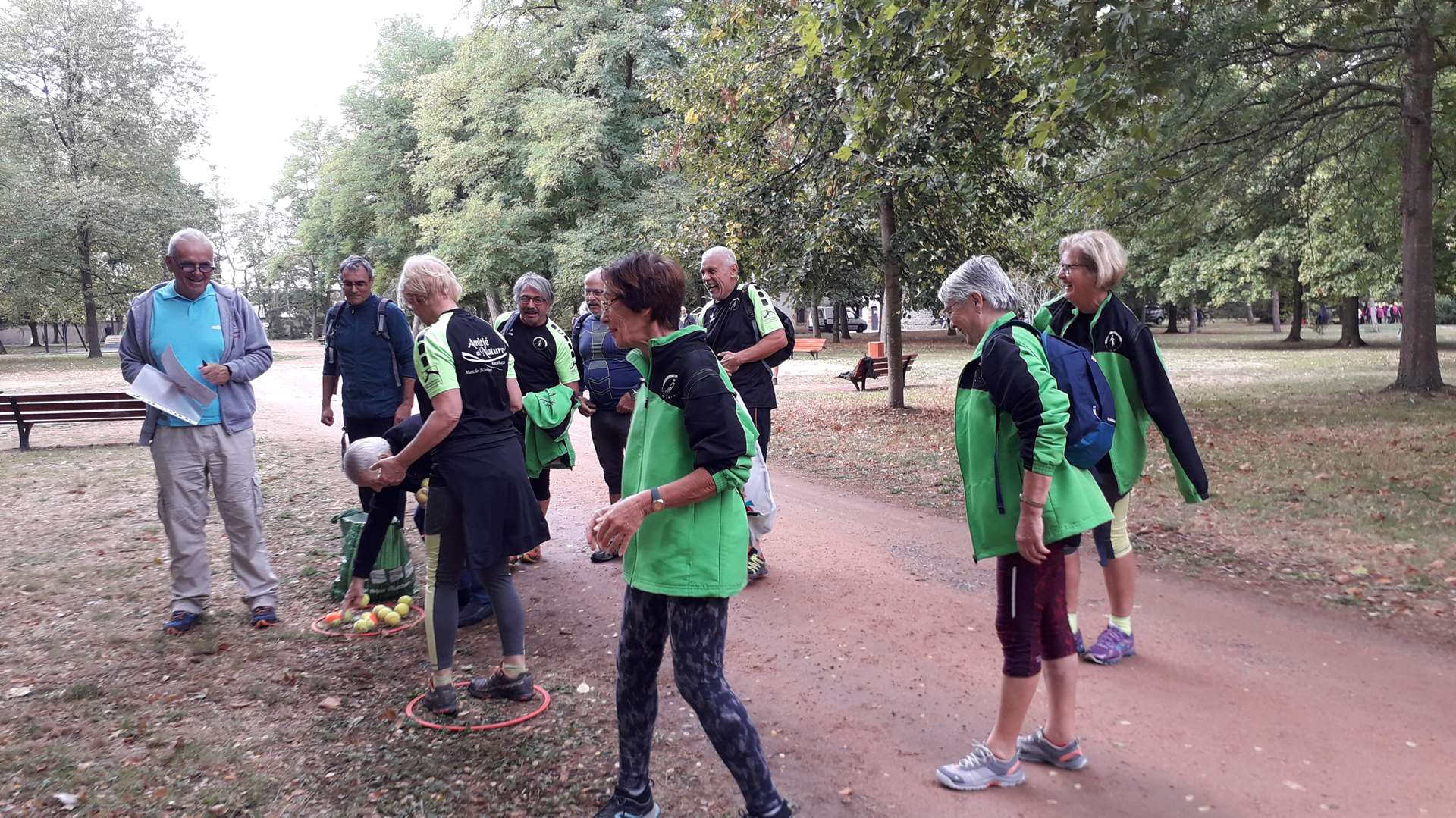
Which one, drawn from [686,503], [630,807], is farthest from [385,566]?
[686,503]

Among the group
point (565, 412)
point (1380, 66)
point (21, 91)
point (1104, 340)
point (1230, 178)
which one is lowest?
point (565, 412)

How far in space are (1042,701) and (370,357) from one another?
405cm

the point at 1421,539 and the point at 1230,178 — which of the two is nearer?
the point at 1421,539

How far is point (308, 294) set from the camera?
7712 cm

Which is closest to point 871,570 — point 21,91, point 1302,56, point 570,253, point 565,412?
point 565,412

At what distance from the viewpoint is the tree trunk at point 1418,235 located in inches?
506

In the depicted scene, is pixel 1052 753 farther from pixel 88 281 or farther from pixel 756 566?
pixel 88 281

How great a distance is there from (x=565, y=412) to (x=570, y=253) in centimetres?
2144

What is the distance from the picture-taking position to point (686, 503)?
2.57 metres

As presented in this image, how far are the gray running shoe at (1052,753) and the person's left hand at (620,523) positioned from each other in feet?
5.50

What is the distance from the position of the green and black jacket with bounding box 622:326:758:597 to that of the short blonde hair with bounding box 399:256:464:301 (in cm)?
150

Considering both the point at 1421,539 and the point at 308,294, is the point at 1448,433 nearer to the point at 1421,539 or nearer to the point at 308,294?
the point at 1421,539

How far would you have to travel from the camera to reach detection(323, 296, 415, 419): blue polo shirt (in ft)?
17.5

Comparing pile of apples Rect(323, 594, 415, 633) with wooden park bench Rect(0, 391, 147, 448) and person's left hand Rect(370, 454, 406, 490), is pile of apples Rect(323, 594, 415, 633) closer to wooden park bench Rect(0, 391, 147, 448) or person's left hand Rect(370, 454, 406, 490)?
person's left hand Rect(370, 454, 406, 490)
